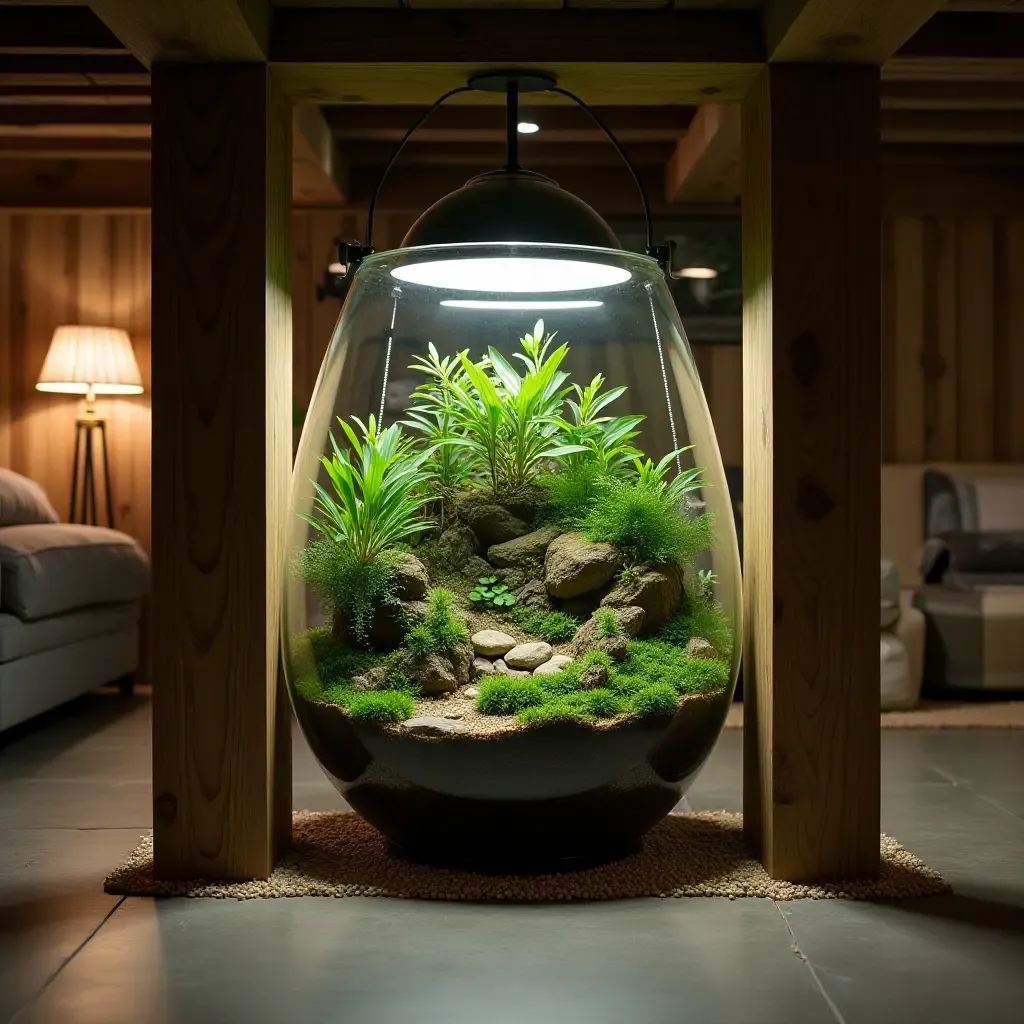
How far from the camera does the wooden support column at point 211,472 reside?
1.96 meters

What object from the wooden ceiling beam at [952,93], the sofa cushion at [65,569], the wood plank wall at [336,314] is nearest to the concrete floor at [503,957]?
the sofa cushion at [65,569]

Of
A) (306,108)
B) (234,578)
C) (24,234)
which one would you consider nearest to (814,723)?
(234,578)

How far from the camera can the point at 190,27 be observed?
1.81m

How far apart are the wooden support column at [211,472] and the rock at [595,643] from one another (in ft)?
1.69

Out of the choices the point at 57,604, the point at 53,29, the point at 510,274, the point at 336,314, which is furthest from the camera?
the point at 336,314

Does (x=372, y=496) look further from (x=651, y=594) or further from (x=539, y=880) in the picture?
(x=539, y=880)

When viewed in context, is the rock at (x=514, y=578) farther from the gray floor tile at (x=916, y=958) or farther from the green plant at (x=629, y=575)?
the gray floor tile at (x=916, y=958)

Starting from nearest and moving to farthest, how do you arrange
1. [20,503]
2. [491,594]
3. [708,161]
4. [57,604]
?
[491,594], [57,604], [20,503], [708,161]

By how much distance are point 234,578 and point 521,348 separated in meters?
0.61

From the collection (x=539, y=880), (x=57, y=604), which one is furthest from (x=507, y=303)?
(x=57, y=604)

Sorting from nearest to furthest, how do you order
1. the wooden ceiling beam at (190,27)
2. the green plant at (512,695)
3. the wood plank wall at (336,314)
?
the wooden ceiling beam at (190,27)
the green plant at (512,695)
the wood plank wall at (336,314)

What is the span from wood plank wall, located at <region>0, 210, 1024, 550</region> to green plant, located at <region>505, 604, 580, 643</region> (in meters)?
3.11

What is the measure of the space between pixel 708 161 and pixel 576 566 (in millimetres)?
2658

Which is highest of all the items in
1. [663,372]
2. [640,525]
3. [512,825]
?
[663,372]
